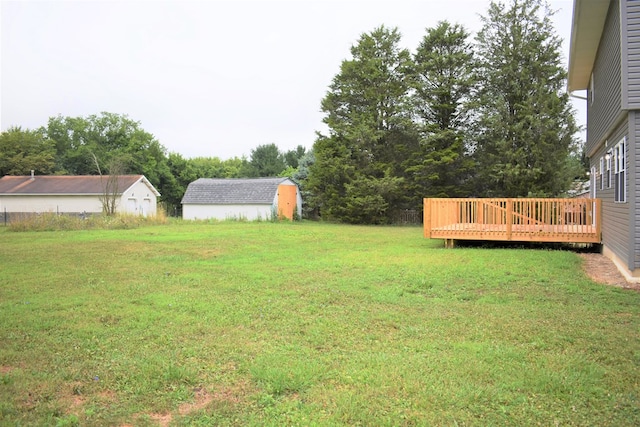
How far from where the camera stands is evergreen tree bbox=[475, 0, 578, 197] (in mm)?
23203

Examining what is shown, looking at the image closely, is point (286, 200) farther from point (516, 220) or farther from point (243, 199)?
point (516, 220)

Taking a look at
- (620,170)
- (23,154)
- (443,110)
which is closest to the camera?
(620,170)

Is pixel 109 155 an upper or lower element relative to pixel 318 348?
upper

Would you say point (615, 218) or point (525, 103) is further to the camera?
point (525, 103)

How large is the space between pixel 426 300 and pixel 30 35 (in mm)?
16706

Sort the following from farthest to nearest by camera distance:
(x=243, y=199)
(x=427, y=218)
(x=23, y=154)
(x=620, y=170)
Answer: (x=23, y=154), (x=243, y=199), (x=427, y=218), (x=620, y=170)

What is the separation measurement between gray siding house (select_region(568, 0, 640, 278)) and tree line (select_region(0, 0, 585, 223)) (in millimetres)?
10053

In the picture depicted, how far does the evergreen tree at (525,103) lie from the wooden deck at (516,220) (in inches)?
429

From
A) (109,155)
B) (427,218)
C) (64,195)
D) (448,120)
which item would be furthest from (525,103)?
(109,155)

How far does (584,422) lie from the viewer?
297cm

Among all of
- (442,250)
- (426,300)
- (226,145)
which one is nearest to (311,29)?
(442,250)

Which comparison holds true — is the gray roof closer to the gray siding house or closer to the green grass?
the gray siding house

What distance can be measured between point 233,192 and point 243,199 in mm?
1352

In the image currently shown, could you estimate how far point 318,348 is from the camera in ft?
14.6
